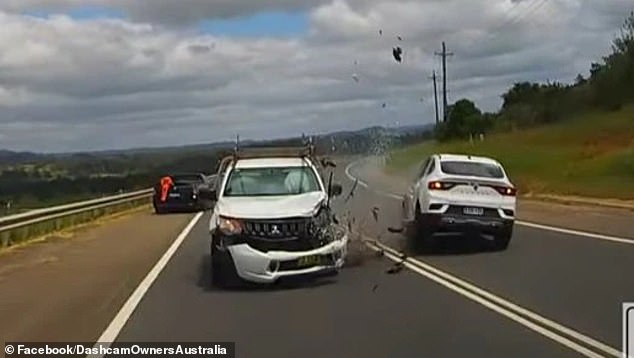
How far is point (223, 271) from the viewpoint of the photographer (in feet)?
52.0

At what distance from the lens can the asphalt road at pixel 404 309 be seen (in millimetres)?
10805

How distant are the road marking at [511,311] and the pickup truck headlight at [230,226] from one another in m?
2.78

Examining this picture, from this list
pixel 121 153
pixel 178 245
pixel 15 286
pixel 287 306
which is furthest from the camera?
pixel 121 153

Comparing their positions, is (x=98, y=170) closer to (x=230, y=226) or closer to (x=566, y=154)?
(x=566, y=154)

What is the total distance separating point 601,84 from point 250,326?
265 ft

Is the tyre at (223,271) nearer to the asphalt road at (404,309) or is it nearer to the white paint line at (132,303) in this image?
the asphalt road at (404,309)

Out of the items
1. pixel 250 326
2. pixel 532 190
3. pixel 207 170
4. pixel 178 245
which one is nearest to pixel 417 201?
pixel 178 245

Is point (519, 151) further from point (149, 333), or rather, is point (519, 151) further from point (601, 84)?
point (149, 333)

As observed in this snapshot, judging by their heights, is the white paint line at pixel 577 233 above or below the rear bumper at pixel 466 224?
below

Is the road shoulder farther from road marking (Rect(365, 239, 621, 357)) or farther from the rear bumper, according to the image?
the rear bumper

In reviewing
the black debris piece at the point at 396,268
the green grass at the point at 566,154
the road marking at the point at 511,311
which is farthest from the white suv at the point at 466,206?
the green grass at the point at 566,154

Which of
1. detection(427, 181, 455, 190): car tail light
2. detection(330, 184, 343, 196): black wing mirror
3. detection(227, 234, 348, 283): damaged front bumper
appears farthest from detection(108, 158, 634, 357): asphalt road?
detection(427, 181, 455, 190): car tail light

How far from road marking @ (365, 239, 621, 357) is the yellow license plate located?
1663mm

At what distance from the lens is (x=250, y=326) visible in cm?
1227
